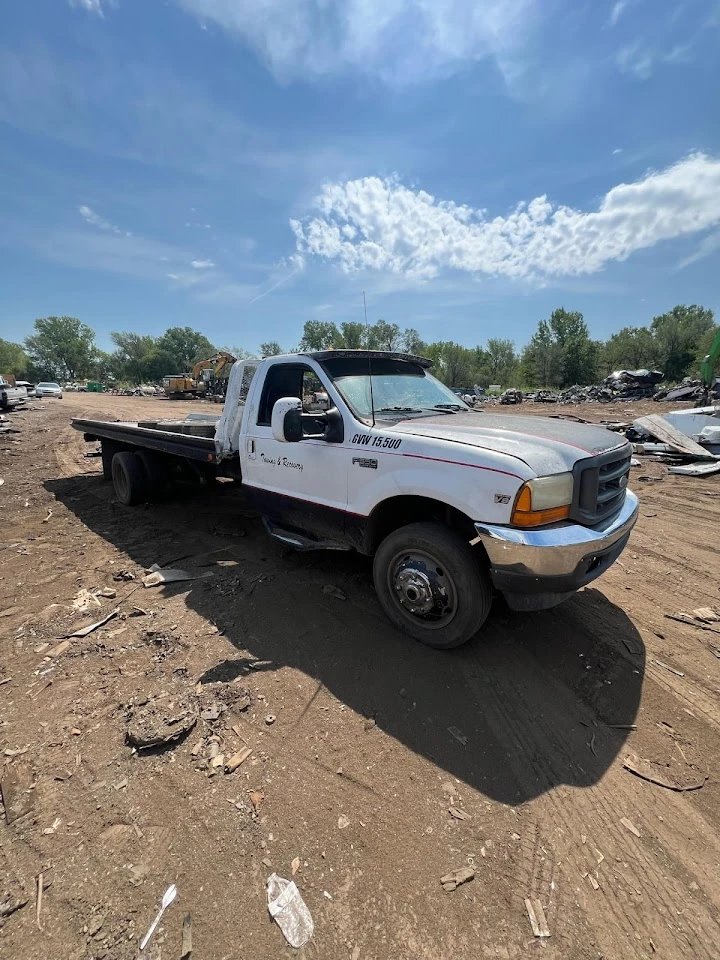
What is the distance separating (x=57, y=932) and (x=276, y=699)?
1.28 metres

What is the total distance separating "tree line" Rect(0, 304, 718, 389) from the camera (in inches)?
1941

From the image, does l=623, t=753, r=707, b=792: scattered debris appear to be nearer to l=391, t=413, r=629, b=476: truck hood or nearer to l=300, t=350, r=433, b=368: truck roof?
l=391, t=413, r=629, b=476: truck hood

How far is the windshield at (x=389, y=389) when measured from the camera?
3.58 m

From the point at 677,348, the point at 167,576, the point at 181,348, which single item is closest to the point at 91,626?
the point at 167,576

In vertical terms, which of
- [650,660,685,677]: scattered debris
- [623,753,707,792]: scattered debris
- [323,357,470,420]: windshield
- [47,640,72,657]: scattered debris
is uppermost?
[323,357,470,420]: windshield

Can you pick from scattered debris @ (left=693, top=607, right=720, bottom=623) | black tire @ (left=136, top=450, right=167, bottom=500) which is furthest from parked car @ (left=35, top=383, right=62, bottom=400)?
scattered debris @ (left=693, top=607, right=720, bottom=623)

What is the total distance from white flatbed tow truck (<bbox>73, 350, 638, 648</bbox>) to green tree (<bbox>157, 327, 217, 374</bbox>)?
9645 cm

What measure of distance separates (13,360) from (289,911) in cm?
11372

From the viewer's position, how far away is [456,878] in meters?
1.74

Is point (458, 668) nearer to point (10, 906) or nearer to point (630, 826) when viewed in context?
point (630, 826)

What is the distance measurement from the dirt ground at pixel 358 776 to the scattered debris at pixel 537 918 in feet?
0.08

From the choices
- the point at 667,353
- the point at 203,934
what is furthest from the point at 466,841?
the point at 667,353

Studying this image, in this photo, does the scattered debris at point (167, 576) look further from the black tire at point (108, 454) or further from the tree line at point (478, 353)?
the tree line at point (478, 353)

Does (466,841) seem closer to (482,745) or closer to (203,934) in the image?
(482,745)
